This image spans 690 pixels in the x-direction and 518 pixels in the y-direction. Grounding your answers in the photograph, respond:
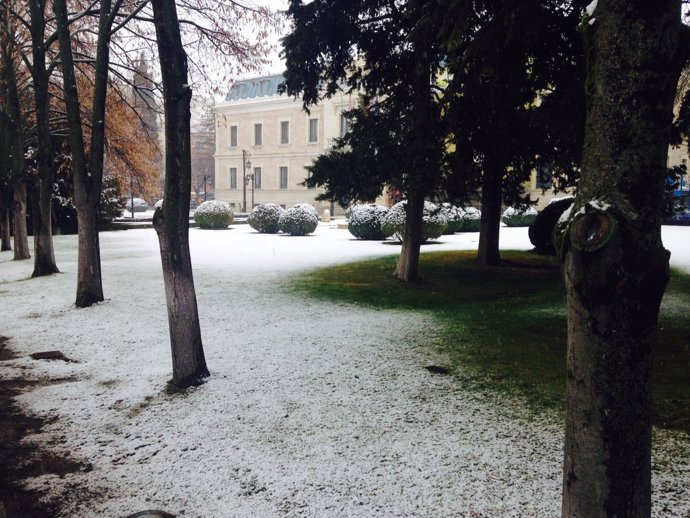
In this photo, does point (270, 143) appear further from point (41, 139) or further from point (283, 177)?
point (41, 139)

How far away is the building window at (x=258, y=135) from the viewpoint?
5006 centimetres

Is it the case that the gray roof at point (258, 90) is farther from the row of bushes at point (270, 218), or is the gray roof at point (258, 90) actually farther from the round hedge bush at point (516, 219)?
the round hedge bush at point (516, 219)

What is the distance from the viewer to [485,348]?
249 inches

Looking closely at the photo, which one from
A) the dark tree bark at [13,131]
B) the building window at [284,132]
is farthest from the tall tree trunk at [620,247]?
the building window at [284,132]

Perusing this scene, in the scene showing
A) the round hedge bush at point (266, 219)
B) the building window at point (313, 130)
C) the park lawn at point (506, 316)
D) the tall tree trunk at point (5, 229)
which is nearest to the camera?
the park lawn at point (506, 316)

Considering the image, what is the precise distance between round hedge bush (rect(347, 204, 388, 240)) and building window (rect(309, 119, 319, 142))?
27390 millimetres

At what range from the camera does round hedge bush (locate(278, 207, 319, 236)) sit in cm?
2299

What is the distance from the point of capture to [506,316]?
8102 mm

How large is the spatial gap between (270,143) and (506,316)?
44.2m

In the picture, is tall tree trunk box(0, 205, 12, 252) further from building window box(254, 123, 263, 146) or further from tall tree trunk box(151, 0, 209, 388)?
building window box(254, 123, 263, 146)

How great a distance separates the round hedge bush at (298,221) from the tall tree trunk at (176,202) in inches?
706

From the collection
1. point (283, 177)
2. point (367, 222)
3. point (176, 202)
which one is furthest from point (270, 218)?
point (283, 177)

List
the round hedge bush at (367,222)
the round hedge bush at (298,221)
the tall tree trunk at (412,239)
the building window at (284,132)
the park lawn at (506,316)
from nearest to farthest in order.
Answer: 1. the park lawn at (506,316)
2. the tall tree trunk at (412,239)
3. the round hedge bush at (367,222)
4. the round hedge bush at (298,221)
5. the building window at (284,132)

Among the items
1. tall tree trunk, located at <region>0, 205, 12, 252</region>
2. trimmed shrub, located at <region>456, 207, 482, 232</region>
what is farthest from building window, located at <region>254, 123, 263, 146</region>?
tall tree trunk, located at <region>0, 205, 12, 252</region>
